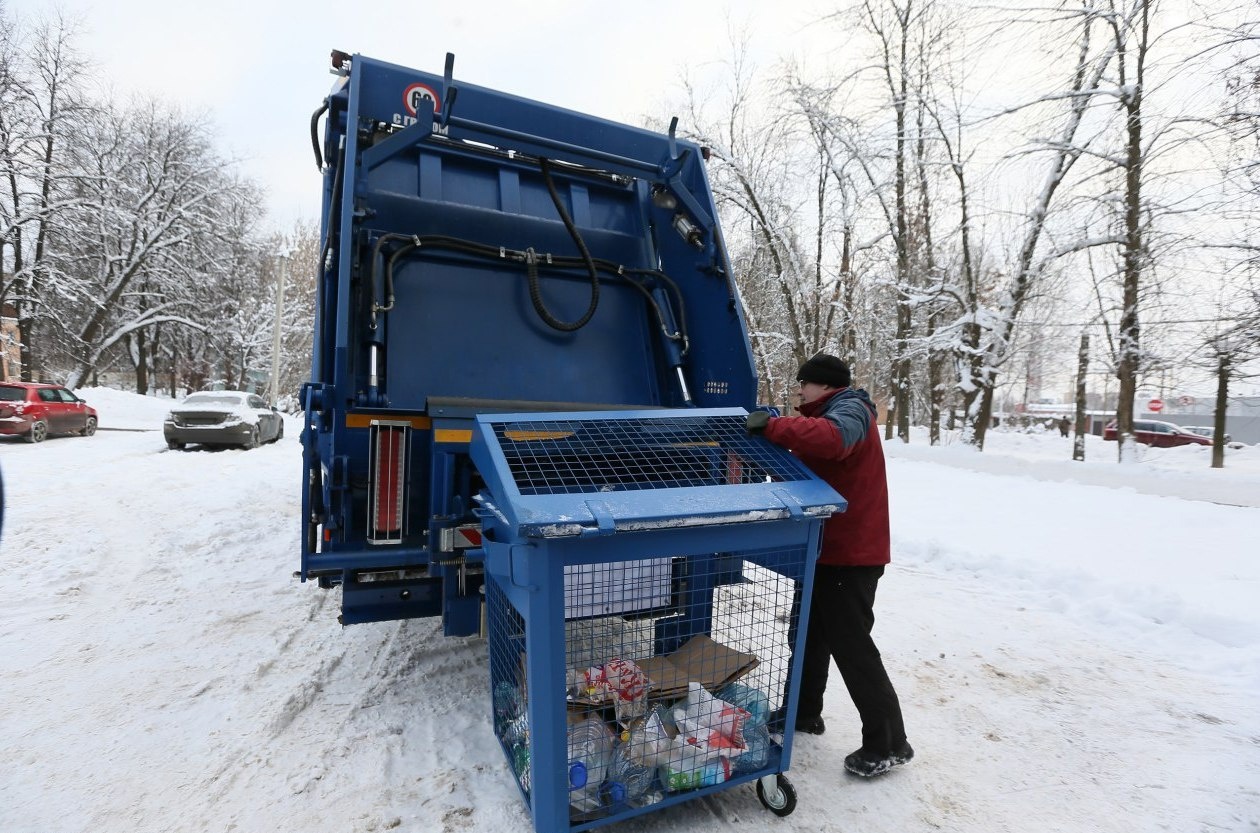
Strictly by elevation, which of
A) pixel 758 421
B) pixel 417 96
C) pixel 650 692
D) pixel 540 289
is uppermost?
pixel 417 96

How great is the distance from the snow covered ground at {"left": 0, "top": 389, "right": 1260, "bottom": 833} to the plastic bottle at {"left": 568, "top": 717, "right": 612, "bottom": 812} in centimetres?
29

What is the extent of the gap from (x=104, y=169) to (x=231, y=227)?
13.7 ft

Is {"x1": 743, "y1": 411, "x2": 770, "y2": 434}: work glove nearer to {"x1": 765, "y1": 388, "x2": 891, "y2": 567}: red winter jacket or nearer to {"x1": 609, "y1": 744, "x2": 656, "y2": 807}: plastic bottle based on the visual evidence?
{"x1": 765, "y1": 388, "x2": 891, "y2": 567}: red winter jacket

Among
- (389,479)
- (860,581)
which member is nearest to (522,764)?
(389,479)

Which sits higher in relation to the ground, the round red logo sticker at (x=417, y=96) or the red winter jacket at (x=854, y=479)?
the round red logo sticker at (x=417, y=96)

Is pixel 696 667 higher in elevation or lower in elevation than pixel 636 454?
lower

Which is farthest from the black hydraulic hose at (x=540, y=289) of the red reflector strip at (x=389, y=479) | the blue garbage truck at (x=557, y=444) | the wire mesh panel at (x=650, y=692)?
the wire mesh panel at (x=650, y=692)

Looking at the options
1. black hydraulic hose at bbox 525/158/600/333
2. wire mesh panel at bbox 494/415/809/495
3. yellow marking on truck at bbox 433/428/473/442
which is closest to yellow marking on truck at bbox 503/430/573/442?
wire mesh panel at bbox 494/415/809/495

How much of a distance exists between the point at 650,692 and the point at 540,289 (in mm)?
2487

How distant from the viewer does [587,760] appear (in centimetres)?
218

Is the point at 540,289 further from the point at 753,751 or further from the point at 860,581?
the point at 753,751

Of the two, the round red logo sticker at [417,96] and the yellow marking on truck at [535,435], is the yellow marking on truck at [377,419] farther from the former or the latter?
the round red logo sticker at [417,96]

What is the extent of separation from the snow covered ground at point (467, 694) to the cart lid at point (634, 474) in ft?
3.86

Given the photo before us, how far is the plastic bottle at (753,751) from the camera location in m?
2.39
